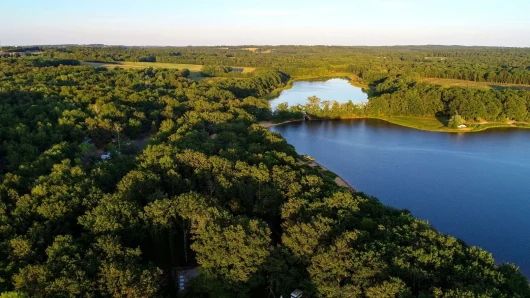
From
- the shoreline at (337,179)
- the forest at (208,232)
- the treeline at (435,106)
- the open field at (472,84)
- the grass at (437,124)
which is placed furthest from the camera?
the open field at (472,84)

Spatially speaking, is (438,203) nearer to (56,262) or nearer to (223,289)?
(223,289)

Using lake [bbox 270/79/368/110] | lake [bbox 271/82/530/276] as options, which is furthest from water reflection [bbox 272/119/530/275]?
lake [bbox 270/79/368/110]

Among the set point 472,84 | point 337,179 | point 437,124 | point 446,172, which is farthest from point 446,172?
point 472,84

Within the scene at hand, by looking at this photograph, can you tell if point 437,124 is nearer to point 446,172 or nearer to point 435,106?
point 435,106

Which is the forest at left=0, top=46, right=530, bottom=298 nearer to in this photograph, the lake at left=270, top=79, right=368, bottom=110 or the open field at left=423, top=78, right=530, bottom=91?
the lake at left=270, top=79, right=368, bottom=110

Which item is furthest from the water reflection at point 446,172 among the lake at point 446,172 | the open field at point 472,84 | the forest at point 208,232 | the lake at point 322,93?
the open field at point 472,84

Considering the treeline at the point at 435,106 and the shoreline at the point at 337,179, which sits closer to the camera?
the shoreline at the point at 337,179

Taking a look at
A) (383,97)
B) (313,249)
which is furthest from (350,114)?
(313,249)

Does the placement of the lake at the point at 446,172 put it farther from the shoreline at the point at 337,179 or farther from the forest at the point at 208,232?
the forest at the point at 208,232
